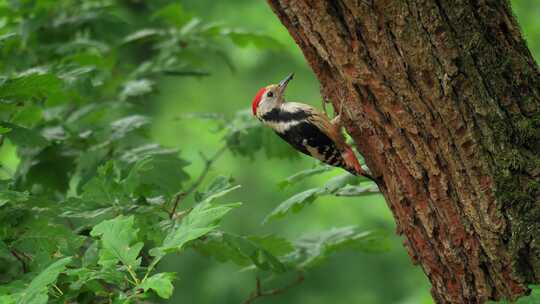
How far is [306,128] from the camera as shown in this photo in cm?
355

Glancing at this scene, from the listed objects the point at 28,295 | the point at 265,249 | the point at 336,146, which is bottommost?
the point at 28,295

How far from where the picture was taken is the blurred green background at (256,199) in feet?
25.8

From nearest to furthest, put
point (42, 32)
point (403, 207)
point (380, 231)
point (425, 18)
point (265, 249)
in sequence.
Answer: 1. point (425, 18)
2. point (403, 207)
3. point (265, 249)
4. point (380, 231)
5. point (42, 32)

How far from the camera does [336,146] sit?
3426 mm

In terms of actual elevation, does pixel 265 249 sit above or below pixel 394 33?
below

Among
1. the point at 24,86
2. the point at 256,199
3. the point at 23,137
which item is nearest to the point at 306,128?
the point at 23,137

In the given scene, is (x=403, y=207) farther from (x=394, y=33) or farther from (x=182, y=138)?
(x=182, y=138)

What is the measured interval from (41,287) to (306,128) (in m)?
1.93

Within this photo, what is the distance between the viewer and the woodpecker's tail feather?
2896mm

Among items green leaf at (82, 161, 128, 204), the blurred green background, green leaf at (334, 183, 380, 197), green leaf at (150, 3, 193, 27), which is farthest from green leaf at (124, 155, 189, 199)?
the blurred green background

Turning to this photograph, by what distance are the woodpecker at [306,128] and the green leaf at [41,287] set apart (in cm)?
154

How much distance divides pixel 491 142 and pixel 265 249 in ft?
2.81

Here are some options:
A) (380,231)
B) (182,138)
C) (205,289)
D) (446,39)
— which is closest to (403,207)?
(446,39)

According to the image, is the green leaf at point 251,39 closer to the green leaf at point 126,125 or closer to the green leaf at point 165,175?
the green leaf at point 126,125
